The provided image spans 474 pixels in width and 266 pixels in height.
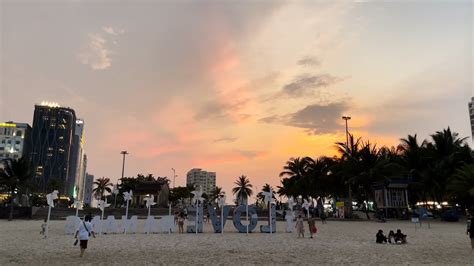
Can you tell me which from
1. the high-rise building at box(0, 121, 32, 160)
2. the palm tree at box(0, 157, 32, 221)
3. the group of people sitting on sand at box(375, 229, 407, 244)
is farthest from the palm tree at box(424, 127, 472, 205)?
the high-rise building at box(0, 121, 32, 160)

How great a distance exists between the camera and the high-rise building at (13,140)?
150500 millimetres

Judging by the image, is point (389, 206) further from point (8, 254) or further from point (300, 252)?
point (8, 254)

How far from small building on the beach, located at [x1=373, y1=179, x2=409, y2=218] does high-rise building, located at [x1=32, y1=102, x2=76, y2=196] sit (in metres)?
152

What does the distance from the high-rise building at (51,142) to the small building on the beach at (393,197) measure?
152 meters

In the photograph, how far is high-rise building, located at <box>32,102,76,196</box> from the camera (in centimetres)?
17000

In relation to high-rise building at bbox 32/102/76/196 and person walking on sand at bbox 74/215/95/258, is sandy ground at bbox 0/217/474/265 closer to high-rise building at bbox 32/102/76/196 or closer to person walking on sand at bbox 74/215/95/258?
person walking on sand at bbox 74/215/95/258

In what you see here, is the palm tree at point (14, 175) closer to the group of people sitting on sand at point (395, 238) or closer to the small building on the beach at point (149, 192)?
the small building on the beach at point (149, 192)

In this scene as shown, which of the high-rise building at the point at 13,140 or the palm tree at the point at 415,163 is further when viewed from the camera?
the high-rise building at the point at 13,140

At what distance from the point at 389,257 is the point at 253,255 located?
17.6 ft

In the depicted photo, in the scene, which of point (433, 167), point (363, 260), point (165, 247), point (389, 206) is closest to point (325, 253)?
point (363, 260)

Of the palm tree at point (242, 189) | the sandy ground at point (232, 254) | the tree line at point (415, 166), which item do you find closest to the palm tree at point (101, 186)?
the palm tree at point (242, 189)

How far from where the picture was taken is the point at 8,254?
1491cm

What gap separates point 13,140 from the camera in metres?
155

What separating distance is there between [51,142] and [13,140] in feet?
63.9
